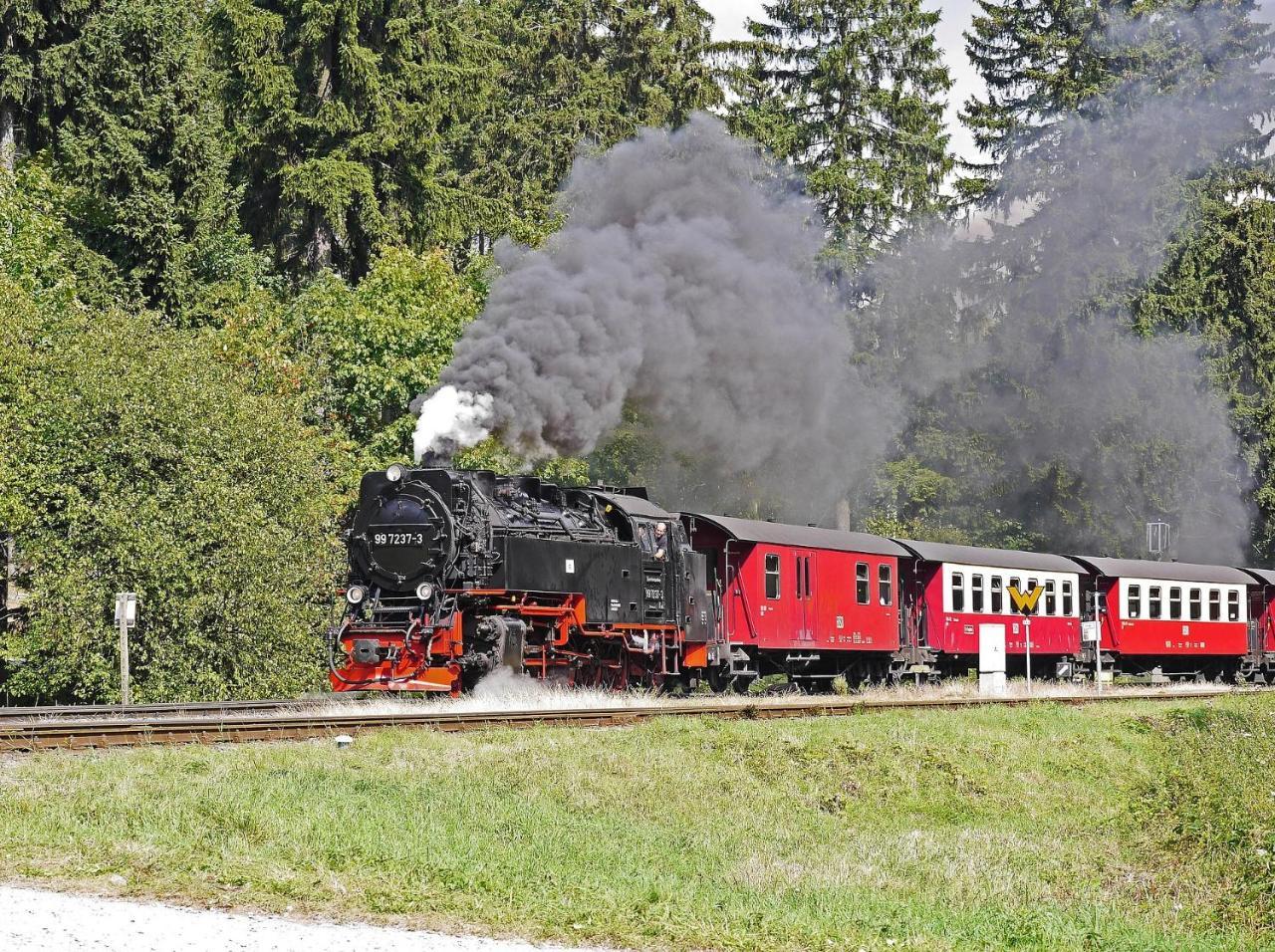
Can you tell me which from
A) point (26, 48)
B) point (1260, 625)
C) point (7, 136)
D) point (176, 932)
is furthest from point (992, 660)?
point (26, 48)

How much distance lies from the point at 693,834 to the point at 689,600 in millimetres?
10784

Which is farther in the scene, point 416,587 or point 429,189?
point 429,189

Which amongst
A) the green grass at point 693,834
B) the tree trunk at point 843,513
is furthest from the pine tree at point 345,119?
the green grass at point 693,834

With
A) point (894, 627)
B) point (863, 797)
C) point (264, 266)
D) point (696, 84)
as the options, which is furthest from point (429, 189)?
point (863, 797)

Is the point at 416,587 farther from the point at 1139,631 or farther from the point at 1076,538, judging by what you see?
the point at 1076,538

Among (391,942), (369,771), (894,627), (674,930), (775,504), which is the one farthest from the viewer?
(775,504)

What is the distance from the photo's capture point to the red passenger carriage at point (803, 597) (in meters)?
26.0

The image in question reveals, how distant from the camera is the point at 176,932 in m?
8.91

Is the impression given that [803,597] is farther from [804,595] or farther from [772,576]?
[772,576]

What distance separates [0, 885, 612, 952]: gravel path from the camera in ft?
28.2

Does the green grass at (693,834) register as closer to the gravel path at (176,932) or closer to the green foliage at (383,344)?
the gravel path at (176,932)

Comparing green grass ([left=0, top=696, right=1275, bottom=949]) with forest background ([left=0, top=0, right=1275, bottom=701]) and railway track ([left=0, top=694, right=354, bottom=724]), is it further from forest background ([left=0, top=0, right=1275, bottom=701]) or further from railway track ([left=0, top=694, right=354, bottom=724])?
forest background ([left=0, top=0, right=1275, bottom=701])

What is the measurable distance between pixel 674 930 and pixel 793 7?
47.2 meters

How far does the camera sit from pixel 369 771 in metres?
14.8
